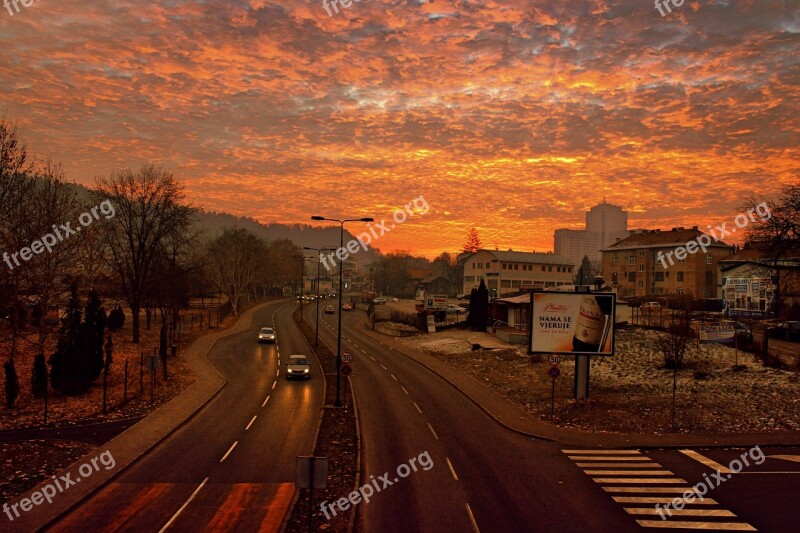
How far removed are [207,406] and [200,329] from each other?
3990cm

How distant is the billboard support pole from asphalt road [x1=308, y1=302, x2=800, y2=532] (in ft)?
21.2

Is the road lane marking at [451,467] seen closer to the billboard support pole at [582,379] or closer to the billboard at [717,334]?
the billboard support pole at [582,379]

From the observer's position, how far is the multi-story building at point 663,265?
8544 cm

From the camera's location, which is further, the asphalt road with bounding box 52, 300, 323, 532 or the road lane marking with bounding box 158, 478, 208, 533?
the asphalt road with bounding box 52, 300, 323, 532

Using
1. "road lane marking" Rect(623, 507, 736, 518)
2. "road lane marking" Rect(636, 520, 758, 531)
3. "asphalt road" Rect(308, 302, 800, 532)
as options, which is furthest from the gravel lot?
"road lane marking" Rect(636, 520, 758, 531)

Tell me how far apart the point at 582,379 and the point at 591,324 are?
3185mm

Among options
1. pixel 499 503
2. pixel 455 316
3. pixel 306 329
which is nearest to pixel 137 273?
pixel 306 329

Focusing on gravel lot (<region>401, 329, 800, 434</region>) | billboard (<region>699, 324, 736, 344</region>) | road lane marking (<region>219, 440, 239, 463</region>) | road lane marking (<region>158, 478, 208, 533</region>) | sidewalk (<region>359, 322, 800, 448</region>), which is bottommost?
road lane marking (<region>219, 440, 239, 463</region>)

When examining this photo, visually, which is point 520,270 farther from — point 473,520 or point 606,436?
point 473,520

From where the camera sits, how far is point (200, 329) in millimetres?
67875

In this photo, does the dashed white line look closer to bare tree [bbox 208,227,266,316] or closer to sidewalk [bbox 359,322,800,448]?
sidewalk [bbox 359,322,800,448]

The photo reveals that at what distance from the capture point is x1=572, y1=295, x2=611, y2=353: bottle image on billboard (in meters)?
30.5

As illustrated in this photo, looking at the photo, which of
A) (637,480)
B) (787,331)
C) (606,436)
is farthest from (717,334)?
(787,331)

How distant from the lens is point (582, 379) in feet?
101
